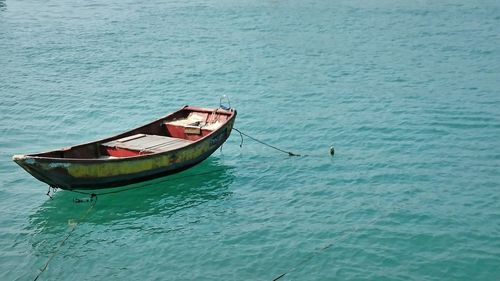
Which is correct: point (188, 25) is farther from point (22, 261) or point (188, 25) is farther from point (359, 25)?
point (22, 261)

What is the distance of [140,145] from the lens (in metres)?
22.3

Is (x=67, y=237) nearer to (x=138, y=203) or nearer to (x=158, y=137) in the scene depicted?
(x=138, y=203)

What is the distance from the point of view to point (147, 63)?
4175cm

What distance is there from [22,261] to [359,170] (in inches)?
474

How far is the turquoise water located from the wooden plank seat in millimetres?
1202

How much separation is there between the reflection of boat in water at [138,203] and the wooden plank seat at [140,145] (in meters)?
1.11

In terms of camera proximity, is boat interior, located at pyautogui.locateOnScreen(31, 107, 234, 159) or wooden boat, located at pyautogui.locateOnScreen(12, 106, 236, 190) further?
boat interior, located at pyautogui.locateOnScreen(31, 107, 234, 159)

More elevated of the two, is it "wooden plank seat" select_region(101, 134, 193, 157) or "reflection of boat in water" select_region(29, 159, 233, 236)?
"wooden plank seat" select_region(101, 134, 193, 157)

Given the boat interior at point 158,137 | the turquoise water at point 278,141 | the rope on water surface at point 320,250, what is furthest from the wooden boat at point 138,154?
the rope on water surface at point 320,250

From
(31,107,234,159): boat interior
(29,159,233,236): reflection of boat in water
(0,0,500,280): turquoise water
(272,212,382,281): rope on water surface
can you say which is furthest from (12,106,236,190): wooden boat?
(272,212,382,281): rope on water surface

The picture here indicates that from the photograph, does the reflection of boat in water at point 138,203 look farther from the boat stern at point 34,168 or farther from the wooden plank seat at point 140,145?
the boat stern at point 34,168

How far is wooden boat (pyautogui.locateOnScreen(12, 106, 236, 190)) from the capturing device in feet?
65.1

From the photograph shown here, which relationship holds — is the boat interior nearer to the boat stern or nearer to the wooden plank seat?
the wooden plank seat

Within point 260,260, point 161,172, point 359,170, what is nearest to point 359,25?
point 359,170
